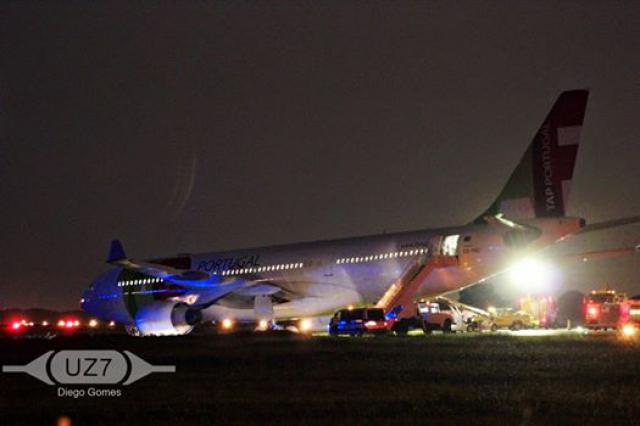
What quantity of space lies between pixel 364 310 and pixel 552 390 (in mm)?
31128

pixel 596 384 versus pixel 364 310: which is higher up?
pixel 364 310

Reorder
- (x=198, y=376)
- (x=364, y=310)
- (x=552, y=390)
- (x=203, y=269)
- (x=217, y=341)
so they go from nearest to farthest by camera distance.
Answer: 1. (x=552, y=390)
2. (x=198, y=376)
3. (x=217, y=341)
4. (x=364, y=310)
5. (x=203, y=269)

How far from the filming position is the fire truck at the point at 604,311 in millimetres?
59844

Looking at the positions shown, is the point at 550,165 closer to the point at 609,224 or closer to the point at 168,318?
the point at 609,224

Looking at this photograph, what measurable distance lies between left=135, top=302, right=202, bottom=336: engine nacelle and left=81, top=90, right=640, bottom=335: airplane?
56mm

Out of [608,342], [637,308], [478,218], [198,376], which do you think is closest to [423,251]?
[478,218]

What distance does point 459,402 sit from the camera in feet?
62.0

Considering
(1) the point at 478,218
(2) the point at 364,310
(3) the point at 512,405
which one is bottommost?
(3) the point at 512,405

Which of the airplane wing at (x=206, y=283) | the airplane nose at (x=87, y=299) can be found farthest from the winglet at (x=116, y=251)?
the airplane nose at (x=87, y=299)

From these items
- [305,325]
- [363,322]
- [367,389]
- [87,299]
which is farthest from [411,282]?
[367,389]

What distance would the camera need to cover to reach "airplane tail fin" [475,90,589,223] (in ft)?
167

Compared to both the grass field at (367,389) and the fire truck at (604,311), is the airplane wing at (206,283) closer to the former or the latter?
the fire truck at (604,311)

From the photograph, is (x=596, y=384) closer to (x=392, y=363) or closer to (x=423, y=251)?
(x=392, y=363)

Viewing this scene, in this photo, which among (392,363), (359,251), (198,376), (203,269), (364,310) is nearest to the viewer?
(198,376)
